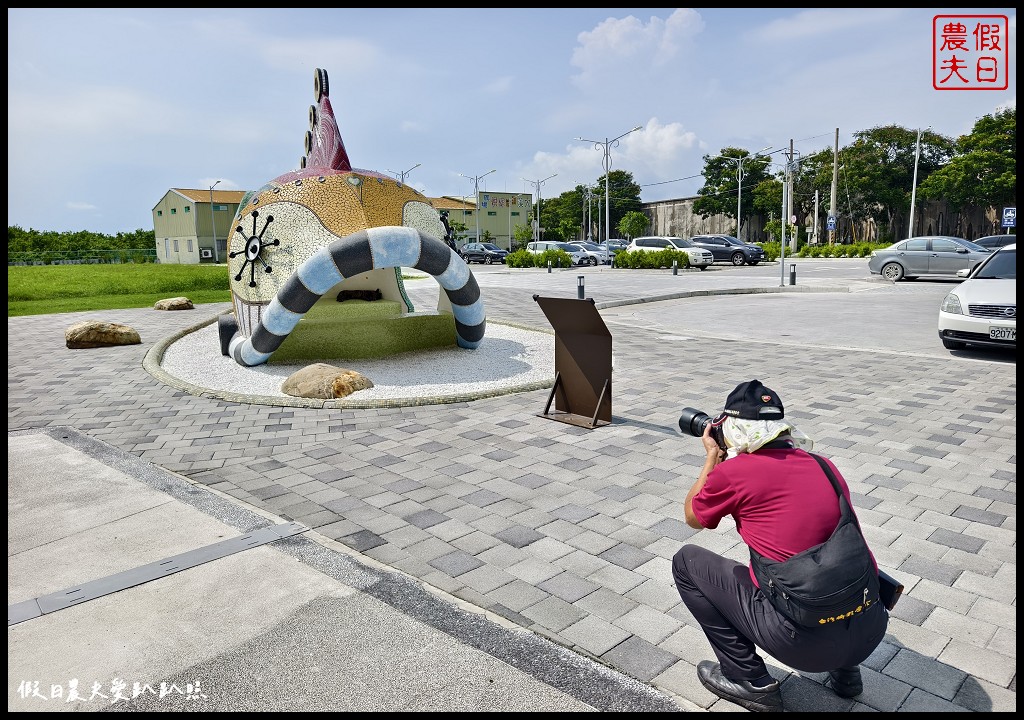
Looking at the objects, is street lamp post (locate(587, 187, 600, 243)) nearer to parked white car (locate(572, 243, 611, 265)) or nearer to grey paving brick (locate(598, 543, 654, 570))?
parked white car (locate(572, 243, 611, 265))

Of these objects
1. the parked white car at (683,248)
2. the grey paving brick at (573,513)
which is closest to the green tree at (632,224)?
the parked white car at (683,248)

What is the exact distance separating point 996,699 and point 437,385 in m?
6.82

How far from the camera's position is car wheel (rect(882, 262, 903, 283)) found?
2455cm

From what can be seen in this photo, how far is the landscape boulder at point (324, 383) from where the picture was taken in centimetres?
841

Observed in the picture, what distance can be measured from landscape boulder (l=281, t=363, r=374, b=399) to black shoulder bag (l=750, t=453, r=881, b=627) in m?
6.49

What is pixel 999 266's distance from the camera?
11.5 meters

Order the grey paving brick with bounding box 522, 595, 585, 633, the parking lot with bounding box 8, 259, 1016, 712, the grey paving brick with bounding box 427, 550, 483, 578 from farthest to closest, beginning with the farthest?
the grey paving brick with bounding box 427, 550, 483, 578
the grey paving brick with bounding box 522, 595, 585, 633
the parking lot with bounding box 8, 259, 1016, 712

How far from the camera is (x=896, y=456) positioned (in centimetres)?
616

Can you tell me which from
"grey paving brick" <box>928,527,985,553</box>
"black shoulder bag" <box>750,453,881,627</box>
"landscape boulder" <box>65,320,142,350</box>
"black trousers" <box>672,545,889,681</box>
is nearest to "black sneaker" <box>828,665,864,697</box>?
"black trousers" <box>672,545,889,681</box>

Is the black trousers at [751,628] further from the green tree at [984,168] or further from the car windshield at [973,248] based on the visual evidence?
the green tree at [984,168]

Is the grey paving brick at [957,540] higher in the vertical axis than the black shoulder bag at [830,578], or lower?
lower

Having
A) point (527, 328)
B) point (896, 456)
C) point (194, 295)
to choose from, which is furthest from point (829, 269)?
point (896, 456)

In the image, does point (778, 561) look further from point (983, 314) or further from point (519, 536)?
point (983, 314)

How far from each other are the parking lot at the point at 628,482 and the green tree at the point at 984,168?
1798 inches
